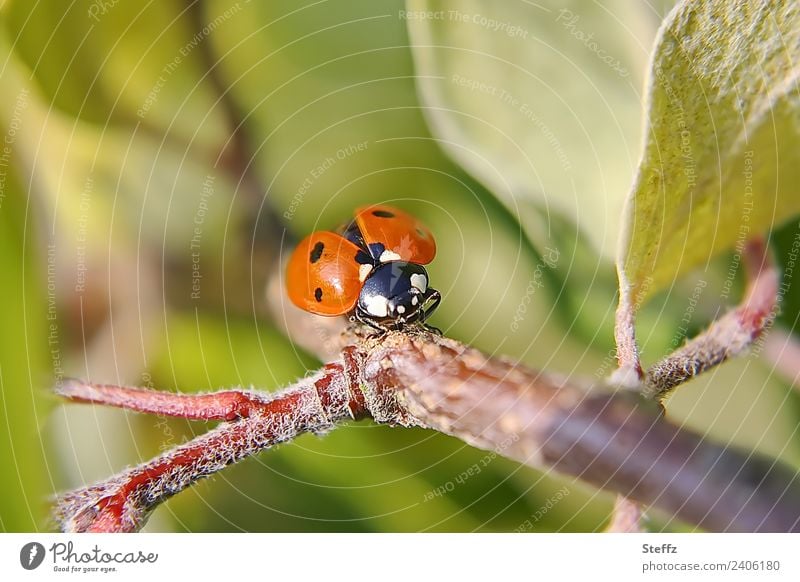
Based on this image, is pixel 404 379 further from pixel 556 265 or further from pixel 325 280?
pixel 556 265

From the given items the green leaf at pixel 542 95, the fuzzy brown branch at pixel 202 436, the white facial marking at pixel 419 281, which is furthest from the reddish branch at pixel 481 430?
the green leaf at pixel 542 95

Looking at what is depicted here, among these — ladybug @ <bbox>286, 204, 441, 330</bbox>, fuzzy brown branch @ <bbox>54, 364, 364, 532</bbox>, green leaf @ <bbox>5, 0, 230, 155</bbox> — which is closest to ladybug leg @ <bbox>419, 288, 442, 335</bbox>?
ladybug @ <bbox>286, 204, 441, 330</bbox>

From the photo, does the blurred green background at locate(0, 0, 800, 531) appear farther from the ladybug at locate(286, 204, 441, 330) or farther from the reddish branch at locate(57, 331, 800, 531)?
the reddish branch at locate(57, 331, 800, 531)

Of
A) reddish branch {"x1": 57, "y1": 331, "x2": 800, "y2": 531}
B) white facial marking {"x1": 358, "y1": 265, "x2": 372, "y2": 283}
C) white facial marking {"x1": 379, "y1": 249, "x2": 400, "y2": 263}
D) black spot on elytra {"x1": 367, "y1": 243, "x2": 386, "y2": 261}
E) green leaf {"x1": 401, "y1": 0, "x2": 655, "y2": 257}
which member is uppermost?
green leaf {"x1": 401, "y1": 0, "x2": 655, "y2": 257}

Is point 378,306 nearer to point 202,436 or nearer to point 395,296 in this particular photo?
point 395,296

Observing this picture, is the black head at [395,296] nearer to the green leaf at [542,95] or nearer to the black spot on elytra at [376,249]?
the black spot on elytra at [376,249]
